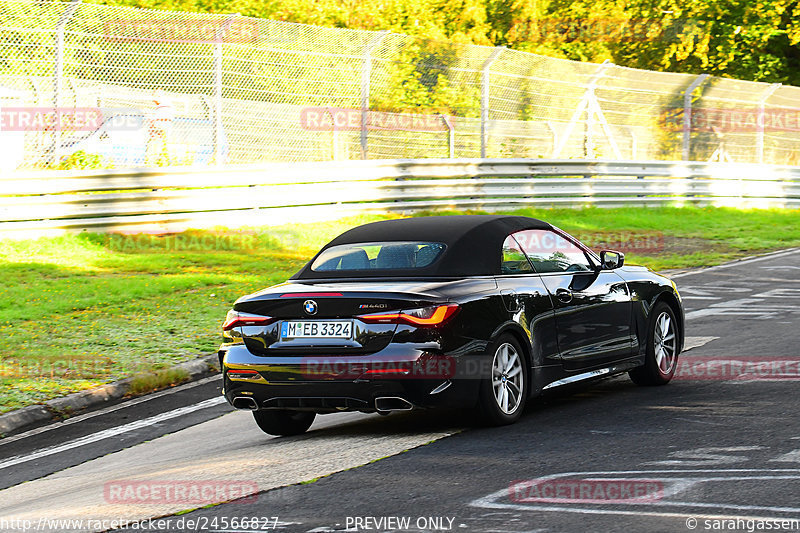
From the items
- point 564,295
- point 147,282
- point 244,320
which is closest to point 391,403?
point 244,320

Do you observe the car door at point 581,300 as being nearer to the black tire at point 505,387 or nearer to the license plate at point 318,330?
the black tire at point 505,387

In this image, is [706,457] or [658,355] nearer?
[706,457]

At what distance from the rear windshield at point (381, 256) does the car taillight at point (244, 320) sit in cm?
69

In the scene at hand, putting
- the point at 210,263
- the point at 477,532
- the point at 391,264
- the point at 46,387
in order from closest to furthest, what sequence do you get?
1. the point at 477,532
2. the point at 391,264
3. the point at 46,387
4. the point at 210,263

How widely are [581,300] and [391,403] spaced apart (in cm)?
189

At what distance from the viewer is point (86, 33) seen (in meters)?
16.1

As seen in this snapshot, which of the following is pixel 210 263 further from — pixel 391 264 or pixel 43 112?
pixel 391 264

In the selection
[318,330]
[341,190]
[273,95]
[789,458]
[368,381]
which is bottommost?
[789,458]

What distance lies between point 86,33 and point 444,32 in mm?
21455

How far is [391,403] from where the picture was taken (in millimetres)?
6676

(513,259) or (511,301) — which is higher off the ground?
(513,259)

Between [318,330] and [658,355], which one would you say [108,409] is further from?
[658,355]

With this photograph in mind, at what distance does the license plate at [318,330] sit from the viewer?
6719 millimetres

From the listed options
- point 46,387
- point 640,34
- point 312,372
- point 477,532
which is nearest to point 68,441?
point 46,387
